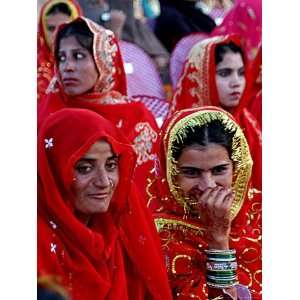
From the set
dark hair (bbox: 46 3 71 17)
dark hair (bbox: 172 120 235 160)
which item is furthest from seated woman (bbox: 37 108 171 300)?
dark hair (bbox: 46 3 71 17)

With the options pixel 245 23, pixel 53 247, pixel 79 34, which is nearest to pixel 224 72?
pixel 245 23

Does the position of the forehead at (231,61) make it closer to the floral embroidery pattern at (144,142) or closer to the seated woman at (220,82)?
the seated woman at (220,82)

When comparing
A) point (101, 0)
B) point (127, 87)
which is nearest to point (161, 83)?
point (127, 87)

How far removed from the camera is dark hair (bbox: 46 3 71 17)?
6.81ft

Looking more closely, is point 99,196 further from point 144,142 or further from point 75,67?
point 75,67

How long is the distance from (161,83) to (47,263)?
1.65ft

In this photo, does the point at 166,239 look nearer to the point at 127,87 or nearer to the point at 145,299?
the point at 145,299

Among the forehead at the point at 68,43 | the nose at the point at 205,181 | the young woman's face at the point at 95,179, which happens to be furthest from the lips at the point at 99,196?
the forehead at the point at 68,43

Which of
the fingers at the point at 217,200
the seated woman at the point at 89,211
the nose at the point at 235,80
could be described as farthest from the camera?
the nose at the point at 235,80

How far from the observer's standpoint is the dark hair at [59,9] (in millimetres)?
2076

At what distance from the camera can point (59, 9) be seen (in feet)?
6.82

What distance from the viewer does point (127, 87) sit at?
2.13 metres

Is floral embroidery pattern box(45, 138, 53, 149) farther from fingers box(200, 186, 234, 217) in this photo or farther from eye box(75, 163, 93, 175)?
fingers box(200, 186, 234, 217)

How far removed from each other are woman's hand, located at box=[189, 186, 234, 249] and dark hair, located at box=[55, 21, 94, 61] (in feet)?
1.31
